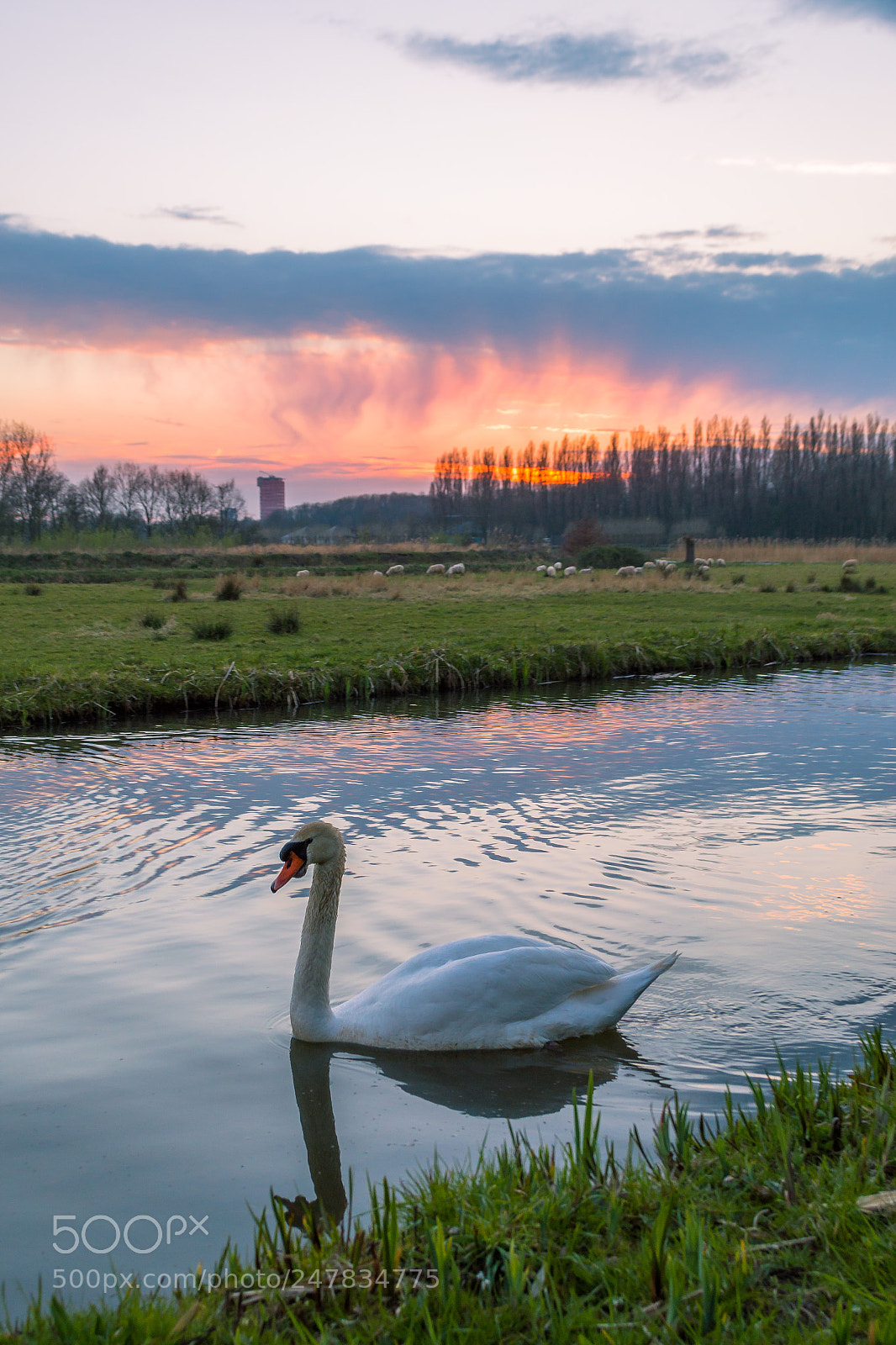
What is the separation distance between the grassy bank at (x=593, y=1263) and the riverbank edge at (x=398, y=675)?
11.6 m

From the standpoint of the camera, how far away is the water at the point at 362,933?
3.89m

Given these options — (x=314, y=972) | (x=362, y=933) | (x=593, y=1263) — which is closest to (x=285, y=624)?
(x=362, y=933)

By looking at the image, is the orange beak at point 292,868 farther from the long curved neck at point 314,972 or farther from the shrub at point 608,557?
the shrub at point 608,557

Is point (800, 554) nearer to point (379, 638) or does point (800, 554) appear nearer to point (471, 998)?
point (379, 638)

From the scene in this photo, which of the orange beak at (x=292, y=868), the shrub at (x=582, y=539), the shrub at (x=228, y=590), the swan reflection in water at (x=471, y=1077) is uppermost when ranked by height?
the shrub at (x=582, y=539)

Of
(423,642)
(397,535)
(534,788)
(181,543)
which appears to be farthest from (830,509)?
(534,788)

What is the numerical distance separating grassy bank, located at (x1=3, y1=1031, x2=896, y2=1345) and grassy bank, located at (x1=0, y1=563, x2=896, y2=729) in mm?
11754

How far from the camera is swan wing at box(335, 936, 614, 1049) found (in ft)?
15.2

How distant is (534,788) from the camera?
988 cm

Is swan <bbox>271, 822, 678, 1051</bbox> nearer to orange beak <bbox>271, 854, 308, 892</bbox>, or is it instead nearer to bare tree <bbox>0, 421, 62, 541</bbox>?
orange beak <bbox>271, 854, 308, 892</bbox>

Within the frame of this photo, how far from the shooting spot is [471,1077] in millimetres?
4551

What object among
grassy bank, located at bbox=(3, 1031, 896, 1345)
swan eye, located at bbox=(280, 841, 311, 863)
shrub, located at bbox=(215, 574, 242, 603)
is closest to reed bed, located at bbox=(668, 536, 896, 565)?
shrub, located at bbox=(215, 574, 242, 603)

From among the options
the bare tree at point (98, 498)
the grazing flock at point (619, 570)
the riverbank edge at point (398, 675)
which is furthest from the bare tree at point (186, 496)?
the riverbank edge at point (398, 675)

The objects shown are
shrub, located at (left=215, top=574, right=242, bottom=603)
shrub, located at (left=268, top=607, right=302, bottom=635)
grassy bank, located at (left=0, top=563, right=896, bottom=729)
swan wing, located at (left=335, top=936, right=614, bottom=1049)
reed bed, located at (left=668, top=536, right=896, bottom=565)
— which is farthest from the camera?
reed bed, located at (left=668, top=536, right=896, bottom=565)
